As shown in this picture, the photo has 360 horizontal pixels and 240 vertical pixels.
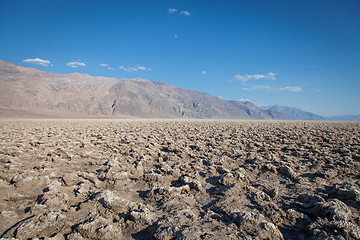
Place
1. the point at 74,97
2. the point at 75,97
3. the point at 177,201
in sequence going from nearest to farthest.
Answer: the point at 177,201, the point at 74,97, the point at 75,97

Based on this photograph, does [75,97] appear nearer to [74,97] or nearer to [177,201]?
[74,97]

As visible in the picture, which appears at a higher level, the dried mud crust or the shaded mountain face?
the shaded mountain face

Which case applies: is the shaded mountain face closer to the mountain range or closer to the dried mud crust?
the mountain range

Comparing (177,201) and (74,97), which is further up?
(74,97)

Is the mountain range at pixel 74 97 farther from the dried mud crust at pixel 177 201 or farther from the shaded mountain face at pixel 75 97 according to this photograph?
the dried mud crust at pixel 177 201

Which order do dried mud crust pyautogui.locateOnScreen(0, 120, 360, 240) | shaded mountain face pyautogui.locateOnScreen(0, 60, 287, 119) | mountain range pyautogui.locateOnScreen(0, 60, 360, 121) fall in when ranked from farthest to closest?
shaded mountain face pyautogui.locateOnScreen(0, 60, 287, 119), mountain range pyautogui.locateOnScreen(0, 60, 360, 121), dried mud crust pyautogui.locateOnScreen(0, 120, 360, 240)

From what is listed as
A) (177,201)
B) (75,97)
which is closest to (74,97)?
(75,97)

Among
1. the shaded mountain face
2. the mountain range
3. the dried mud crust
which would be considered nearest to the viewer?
the dried mud crust

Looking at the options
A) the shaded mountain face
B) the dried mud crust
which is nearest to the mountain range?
the shaded mountain face

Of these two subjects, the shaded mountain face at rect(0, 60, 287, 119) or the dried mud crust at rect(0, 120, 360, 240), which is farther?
the shaded mountain face at rect(0, 60, 287, 119)

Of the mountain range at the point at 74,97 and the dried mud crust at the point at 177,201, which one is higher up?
the mountain range at the point at 74,97

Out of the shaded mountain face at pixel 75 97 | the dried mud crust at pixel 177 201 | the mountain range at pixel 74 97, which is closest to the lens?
Result: the dried mud crust at pixel 177 201

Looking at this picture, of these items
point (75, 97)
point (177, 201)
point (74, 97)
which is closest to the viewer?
point (177, 201)

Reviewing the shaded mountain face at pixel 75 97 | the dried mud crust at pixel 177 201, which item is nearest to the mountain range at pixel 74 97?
the shaded mountain face at pixel 75 97
